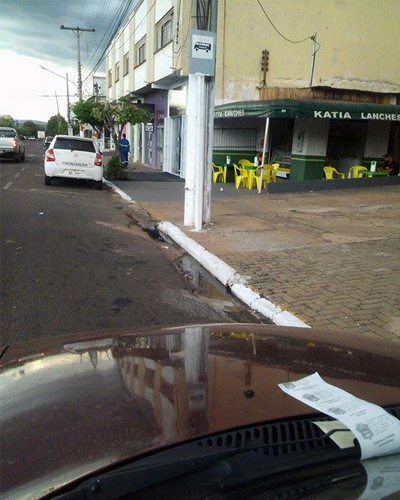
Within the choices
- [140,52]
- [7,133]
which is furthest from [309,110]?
[7,133]

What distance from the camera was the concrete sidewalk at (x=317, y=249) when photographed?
5316 millimetres

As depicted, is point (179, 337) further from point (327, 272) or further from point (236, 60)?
point (236, 60)

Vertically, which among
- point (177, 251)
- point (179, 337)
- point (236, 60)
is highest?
point (236, 60)

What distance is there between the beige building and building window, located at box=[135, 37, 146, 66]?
4206 millimetres

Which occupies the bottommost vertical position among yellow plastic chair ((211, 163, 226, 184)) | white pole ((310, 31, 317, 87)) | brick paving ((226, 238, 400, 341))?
brick paving ((226, 238, 400, 341))

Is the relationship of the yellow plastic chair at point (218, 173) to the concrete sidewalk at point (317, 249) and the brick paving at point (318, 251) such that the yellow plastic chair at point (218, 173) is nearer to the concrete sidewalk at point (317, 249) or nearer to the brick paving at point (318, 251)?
the concrete sidewalk at point (317, 249)

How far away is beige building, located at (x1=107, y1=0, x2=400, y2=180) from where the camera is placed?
1762 centimetres

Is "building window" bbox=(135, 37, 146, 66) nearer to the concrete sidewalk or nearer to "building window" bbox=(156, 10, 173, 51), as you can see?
"building window" bbox=(156, 10, 173, 51)

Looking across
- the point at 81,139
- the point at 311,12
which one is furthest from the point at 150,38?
the point at 81,139

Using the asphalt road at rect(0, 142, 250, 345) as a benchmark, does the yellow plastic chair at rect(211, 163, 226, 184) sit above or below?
above

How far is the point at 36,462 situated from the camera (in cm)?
132

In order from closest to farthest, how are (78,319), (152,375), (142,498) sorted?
(142,498), (152,375), (78,319)

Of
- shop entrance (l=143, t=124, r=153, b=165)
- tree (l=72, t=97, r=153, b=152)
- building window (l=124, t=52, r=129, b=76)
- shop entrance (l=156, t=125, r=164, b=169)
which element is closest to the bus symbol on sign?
tree (l=72, t=97, r=153, b=152)

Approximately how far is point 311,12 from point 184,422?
20158 mm
